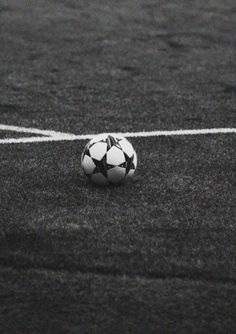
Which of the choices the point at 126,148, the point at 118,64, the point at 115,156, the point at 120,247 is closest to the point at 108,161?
the point at 115,156

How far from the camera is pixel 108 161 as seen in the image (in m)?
5.80

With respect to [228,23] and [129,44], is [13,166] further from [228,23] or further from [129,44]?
[228,23]

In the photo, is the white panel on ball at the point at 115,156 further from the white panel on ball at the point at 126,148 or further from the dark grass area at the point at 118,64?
the dark grass area at the point at 118,64

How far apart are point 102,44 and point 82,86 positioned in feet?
9.29

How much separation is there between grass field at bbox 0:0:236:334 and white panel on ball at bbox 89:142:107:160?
10.4 inches

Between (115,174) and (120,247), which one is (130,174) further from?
(120,247)

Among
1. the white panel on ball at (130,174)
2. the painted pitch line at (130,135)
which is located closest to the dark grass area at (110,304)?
the white panel on ball at (130,174)

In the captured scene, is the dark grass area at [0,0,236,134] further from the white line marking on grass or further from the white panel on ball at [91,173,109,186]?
the white panel on ball at [91,173,109,186]

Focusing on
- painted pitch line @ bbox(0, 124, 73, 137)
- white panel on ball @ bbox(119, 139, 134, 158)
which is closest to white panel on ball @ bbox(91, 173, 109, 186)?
white panel on ball @ bbox(119, 139, 134, 158)

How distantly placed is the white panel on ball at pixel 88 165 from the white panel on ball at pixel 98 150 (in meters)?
0.05

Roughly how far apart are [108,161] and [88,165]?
168 mm

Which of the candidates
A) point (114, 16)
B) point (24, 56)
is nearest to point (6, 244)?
point (24, 56)

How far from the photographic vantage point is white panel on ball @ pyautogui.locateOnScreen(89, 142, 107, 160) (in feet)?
19.1

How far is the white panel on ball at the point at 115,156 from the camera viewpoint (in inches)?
228
